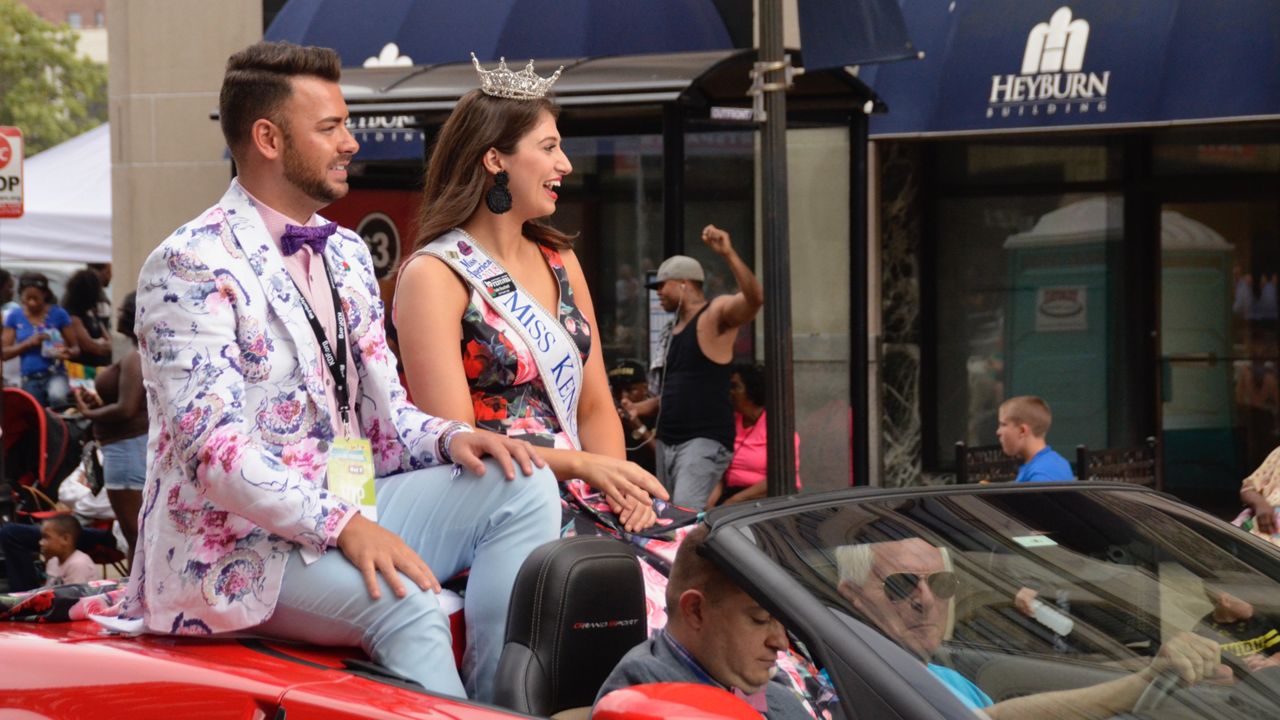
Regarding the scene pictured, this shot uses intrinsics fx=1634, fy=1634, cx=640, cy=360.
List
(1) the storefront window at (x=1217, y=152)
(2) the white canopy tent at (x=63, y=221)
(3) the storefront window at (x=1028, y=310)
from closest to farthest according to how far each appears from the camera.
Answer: (1) the storefront window at (x=1217, y=152) < (3) the storefront window at (x=1028, y=310) < (2) the white canopy tent at (x=63, y=221)

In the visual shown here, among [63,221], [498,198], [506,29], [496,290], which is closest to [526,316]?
[496,290]

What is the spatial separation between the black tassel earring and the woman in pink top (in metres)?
5.14

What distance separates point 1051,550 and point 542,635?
2.92ft

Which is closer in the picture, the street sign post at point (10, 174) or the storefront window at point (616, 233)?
the street sign post at point (10, 174)

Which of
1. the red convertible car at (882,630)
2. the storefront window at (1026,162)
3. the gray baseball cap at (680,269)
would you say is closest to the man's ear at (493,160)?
the red convertible car at (882,630)

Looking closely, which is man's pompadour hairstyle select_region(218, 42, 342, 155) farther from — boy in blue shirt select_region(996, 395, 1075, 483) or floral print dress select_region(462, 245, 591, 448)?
A: boy in blue shirt select_region(996, 395, 1075, 483)

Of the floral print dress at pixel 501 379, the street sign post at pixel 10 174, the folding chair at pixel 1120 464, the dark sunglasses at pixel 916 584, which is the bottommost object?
the folding chair at pixel 1120 464

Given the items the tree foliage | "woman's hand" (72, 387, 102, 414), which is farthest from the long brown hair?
the tree foliage

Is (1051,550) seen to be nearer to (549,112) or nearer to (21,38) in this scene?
(549,112)

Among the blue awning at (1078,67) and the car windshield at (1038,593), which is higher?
the blue awning at (1078,67)

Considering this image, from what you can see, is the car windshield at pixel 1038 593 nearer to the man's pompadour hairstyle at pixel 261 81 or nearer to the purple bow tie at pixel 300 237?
the purple bow tie at pixel 300 237

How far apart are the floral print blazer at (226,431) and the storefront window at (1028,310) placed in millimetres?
9500

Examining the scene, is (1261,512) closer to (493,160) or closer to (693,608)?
(493,160)

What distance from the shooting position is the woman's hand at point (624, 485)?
3504 mm
